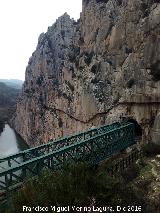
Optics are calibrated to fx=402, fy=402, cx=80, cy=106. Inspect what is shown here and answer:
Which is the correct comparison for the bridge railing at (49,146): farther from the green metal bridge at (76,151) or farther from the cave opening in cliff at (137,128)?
the cave opening in cliff at (137,128)

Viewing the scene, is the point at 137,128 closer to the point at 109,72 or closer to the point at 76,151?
the point at 109,72

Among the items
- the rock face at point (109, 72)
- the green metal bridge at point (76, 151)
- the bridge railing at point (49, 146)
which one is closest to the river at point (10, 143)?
the rock face at point (109, 72)

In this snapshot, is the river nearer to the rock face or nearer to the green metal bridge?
the rock face

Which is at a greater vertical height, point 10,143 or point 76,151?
point 76,151

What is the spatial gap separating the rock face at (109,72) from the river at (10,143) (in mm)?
12390

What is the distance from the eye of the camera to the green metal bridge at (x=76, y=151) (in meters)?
23.7

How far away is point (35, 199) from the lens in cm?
1494

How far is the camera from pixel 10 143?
86000 mm

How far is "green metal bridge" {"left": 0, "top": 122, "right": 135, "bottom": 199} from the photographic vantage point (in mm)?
23672

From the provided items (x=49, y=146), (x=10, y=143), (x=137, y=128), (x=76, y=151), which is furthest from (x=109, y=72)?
(x=10, y=143)

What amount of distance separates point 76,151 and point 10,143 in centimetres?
5980

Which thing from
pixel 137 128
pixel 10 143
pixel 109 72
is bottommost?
pixel 10 143

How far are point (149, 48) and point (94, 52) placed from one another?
11.6 m

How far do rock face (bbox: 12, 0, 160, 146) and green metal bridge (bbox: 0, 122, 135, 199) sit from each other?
96.0 inches
